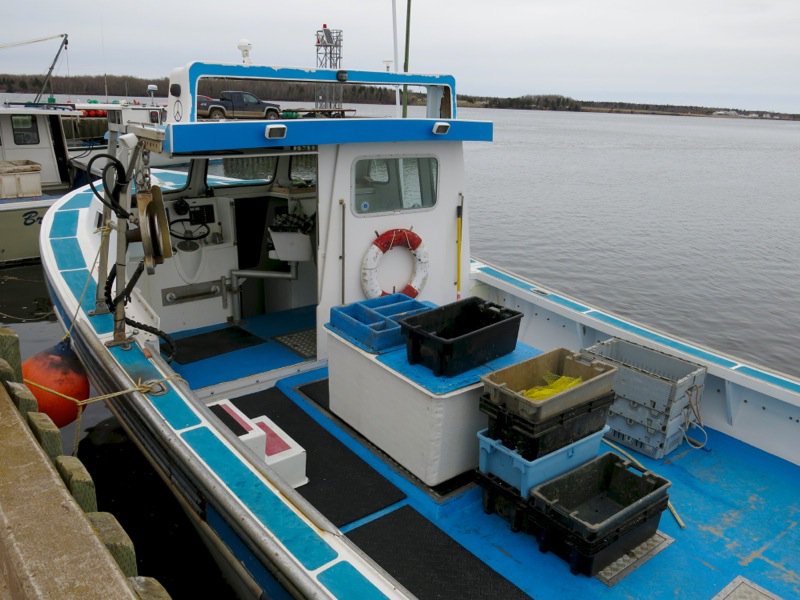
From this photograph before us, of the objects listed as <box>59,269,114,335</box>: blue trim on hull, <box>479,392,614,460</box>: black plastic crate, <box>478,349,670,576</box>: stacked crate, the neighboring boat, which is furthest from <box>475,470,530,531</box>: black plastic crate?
the neighboring boat

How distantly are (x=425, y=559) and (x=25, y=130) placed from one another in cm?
1347

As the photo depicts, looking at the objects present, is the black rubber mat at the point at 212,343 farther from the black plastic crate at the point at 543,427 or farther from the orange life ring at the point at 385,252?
the black plastic crate at the point at 543,427

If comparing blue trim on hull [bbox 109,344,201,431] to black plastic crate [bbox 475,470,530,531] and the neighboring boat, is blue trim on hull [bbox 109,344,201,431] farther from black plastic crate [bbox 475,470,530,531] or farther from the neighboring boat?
the neighboring boat

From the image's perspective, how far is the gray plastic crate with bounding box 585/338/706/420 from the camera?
3.79 metres

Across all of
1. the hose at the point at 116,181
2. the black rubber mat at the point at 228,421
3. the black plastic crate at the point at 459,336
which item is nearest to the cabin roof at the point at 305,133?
the hose at the point at 116,181

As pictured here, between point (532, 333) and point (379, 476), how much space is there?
101 inches

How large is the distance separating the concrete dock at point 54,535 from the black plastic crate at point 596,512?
1783 mm

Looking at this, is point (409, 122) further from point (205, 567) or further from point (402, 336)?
point (205, 567)

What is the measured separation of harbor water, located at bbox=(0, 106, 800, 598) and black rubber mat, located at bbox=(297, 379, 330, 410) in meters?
1.28

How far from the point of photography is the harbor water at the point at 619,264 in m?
5.02

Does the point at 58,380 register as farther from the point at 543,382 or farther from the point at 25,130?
the point at 25,130

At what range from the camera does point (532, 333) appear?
18.5ft

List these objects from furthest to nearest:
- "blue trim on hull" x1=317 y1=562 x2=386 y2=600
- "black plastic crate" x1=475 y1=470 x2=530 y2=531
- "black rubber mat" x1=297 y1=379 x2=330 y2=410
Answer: "black rubber mat" x1=297 y1=379 x2=330 y2=410 → "black plastic crate" x1=475 y1=470 x2=530 y2=531 → "blue trim on hull" x1=317 y1=562 x2=386 y2=600

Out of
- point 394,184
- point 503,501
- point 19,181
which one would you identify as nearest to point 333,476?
point 503,501
